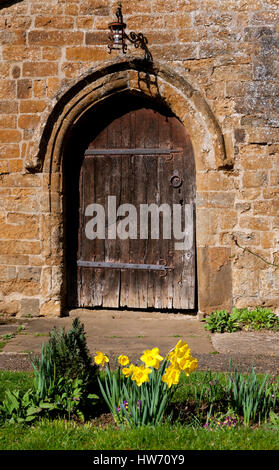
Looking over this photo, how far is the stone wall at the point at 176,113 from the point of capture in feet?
18.7

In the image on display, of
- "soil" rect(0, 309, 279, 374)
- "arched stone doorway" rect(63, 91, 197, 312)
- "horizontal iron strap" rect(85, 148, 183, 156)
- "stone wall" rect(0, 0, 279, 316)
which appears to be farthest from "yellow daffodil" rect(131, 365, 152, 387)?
"horizontal iron strap" rect(85, 148, 183, 156)

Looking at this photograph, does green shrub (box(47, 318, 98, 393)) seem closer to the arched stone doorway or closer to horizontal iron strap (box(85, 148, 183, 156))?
the arched stone doorway

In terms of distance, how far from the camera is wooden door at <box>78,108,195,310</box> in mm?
6117

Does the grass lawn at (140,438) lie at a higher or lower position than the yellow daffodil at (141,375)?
lower

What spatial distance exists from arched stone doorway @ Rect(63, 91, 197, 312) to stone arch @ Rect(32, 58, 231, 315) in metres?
0.18

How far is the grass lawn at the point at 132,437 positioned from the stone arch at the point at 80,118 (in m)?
3.16

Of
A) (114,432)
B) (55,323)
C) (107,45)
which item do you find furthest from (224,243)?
(114,432)

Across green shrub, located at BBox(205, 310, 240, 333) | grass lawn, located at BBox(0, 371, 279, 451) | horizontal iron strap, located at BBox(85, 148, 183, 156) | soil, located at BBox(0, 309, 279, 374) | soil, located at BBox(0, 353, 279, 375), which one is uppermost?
horizontal iron strap, located at BBox(85, 148, 183, 156)

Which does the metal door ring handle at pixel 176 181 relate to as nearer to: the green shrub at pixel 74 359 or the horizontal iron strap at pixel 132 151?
the horizontal iron strap at pixel 132 151

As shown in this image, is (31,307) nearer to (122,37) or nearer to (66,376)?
(66,376)

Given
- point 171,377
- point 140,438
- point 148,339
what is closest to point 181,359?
point 171,377

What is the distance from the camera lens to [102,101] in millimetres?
5992

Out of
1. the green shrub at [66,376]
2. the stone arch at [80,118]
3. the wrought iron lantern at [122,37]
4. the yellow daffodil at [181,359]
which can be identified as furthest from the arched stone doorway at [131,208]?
the yellow daffodil at [181,359]

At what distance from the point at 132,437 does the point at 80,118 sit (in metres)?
4.30
